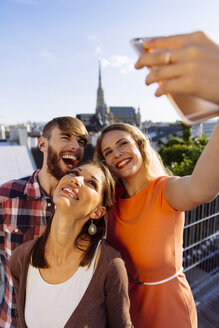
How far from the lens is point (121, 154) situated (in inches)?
71.2

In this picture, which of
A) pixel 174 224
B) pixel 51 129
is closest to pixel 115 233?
pixel 174 224

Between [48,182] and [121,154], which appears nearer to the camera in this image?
[121,154]

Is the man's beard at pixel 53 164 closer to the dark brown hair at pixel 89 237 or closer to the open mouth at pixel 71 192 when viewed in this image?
the dark brown hair at pixel 89 237

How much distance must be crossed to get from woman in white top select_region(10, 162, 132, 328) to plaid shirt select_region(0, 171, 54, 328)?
220 millimetres

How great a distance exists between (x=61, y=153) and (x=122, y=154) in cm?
63

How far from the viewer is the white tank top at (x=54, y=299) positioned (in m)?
1.39

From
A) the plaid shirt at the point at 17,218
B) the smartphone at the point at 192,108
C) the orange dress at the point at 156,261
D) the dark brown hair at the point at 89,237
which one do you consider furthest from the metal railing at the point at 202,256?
the smartphone at the point at 192,108

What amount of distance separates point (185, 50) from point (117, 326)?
1656 mm

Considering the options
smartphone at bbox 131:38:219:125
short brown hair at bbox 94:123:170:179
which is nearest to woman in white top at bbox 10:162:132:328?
short brown hair at bbox 94:123:170:179

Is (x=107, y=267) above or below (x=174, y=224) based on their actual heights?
below

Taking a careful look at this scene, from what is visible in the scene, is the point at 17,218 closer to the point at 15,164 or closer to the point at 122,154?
the point at 122,154

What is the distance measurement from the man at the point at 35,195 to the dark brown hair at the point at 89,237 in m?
0.23

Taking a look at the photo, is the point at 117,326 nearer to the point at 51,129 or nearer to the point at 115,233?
the point at 115,233

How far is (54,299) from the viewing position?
4.68 ft
